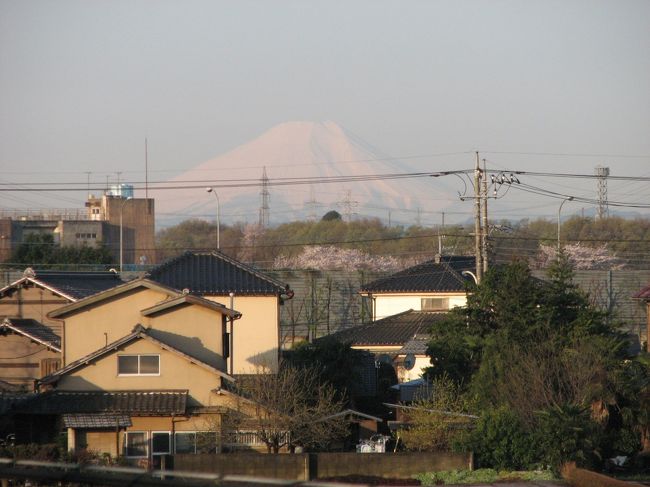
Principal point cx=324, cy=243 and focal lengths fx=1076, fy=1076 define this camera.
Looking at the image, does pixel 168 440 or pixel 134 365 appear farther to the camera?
pixel 134 365

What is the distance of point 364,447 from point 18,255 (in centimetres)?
5177

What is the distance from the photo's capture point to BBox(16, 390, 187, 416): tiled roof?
2330cm

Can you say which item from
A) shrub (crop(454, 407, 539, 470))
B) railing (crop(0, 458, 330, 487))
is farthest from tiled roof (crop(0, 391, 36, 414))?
railing (crop(0, 458, 330, 487))

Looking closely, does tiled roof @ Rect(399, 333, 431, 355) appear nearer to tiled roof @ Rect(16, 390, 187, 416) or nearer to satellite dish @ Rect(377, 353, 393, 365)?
satellite dish @ Rect(377, 353, 393, 365)

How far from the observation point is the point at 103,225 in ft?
313

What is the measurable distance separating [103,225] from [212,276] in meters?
65.2

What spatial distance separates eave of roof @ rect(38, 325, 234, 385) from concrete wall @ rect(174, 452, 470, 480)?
9.47ft

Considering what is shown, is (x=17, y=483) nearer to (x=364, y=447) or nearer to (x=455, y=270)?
(x=364, y=447)

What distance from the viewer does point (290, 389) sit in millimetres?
24125

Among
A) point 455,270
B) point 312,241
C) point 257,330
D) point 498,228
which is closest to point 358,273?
point 455,270

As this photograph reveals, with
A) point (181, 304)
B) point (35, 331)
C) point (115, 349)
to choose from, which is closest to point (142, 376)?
point (115, 349)

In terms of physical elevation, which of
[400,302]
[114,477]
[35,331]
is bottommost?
[114,477]

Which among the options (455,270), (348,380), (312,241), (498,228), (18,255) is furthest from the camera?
(312,241)

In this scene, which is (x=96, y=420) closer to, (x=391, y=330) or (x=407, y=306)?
(x=391, y=330)
